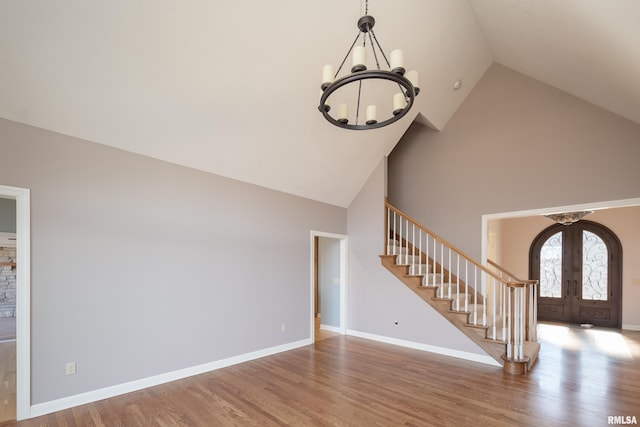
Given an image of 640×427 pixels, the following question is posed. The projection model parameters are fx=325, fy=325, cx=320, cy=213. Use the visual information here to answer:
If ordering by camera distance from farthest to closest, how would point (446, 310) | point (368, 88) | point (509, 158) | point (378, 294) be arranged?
point (378, 294) < point (509, 158) < point (446, 310) < point (368, 88)

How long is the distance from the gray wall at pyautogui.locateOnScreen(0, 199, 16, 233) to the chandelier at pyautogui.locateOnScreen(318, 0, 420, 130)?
24.2 feet

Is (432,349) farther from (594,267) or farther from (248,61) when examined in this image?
(594,267)

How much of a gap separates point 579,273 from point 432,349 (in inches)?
196

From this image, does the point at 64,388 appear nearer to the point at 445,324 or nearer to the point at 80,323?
the point at 80,323

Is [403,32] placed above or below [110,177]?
above

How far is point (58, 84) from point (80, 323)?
2.23 m

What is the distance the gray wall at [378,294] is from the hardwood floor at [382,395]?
40cm

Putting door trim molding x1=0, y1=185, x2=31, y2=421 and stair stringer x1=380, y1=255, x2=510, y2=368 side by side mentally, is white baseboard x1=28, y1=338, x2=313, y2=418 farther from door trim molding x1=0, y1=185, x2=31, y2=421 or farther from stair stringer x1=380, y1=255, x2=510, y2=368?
stair stringer x1=380, y1=255, x2=510, y2=368

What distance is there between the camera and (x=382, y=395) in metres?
3.49

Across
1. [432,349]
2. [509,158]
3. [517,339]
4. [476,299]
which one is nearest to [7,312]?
[432,349]

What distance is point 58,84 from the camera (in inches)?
110

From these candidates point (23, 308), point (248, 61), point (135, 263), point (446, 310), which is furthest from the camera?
point (446, 310)

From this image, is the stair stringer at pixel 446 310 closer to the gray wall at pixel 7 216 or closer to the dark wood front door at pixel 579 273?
the dark wood front door at pixel 579 273

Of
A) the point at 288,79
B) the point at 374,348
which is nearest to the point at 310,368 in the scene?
the point at 374,348
